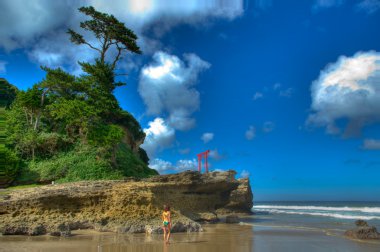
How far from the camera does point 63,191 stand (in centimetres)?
1647

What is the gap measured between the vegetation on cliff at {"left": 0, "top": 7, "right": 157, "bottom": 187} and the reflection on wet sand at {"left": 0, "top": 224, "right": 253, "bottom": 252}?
11.6 meters

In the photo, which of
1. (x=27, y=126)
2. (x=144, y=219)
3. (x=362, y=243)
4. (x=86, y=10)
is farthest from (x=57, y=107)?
(x=362, y=243)

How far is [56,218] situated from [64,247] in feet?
16.5

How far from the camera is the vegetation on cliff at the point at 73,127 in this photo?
26031mm

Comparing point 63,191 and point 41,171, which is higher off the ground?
point 41,171

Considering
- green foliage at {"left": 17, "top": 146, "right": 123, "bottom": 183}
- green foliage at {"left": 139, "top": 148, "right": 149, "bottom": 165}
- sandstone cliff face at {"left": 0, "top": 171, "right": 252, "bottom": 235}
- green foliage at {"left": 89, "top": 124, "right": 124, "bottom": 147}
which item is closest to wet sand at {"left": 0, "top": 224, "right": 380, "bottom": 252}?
sandstone cliff face at {"left": 0, "top": 171, "right": 252, "bottom": 235}

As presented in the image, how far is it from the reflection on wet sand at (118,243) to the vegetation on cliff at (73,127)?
11.6 metres

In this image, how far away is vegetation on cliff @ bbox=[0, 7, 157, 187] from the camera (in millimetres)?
26031

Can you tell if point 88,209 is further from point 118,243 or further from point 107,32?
point 107,32

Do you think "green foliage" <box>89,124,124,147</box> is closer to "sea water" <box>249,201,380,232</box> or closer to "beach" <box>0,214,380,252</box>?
"beach" <box>0,214,380,252</box>

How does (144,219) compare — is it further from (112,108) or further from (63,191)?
(112,108)

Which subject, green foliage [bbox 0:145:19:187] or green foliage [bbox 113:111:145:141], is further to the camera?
green foliage [bbox 113:111:145:141]

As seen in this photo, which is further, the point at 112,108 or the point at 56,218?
the point at 112,108

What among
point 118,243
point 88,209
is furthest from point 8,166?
point 118,243
